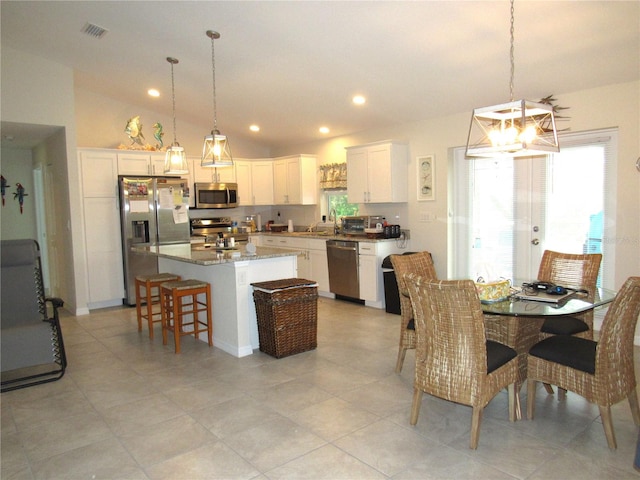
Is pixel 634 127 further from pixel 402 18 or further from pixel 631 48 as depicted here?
pixel 402 18

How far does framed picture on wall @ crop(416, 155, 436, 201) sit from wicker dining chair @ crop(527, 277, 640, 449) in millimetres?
3209

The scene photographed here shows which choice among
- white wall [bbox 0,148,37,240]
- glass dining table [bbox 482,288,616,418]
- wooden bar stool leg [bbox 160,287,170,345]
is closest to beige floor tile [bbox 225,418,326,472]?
glass dining table [bbox 482,288,616,418]

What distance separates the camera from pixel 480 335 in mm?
2404

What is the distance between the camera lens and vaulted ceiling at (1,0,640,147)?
11.2 feet

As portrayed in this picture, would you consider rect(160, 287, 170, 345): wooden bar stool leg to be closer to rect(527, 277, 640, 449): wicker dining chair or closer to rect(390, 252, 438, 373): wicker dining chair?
rect(390, 252, 438, 373): wicker dining chair

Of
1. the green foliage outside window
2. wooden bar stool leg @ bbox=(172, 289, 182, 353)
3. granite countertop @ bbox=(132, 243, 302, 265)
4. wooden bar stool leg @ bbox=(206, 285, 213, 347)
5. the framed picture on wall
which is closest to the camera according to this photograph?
granite countertop @ bbox=(132, 243, 302, 265)

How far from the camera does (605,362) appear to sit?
2.41 metres

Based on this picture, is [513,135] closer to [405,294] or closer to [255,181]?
[405,294]

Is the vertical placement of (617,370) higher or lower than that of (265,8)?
lower

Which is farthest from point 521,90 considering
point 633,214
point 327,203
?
point 327,203

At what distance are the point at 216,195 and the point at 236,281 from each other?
344 cm

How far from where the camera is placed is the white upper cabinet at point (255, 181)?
7.55m

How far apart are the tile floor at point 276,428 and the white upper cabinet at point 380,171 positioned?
2.50 m

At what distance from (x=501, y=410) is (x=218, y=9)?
3.69m
